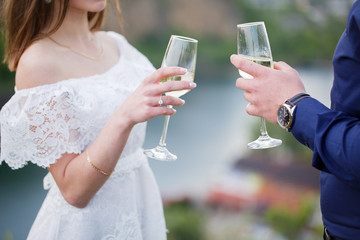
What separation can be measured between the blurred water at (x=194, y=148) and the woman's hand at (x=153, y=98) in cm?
422

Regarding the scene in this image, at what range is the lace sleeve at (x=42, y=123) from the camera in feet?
3.39

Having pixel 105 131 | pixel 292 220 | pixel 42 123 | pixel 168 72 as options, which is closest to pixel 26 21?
pixel 42 123

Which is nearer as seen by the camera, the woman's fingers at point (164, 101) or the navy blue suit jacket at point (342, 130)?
the navy blue suit jacket at point (342, 130)

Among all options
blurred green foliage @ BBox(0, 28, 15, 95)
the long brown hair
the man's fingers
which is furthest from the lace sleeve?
blurred green foliage @ BBox(0, 28, 15, 95)

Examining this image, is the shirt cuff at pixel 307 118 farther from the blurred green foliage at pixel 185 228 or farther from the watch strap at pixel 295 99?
the blurred green foliage at pixel 185 228

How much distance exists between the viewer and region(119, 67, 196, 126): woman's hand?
86 centimetres

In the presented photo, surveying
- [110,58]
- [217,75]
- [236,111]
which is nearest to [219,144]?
[236,111]

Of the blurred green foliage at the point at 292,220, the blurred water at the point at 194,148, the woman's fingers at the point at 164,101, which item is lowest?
the blurred water at the point at 194,148

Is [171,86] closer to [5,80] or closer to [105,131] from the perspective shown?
[105,131]

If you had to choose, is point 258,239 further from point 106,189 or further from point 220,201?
point 106,189

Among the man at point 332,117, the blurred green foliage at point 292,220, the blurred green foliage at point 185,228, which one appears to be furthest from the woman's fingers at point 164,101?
the blurred green foliage at point 292,220

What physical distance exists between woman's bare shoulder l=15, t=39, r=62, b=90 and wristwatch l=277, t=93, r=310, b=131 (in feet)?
2.23

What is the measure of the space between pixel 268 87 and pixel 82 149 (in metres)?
0.61

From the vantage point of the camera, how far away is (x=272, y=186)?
18.3 feet
